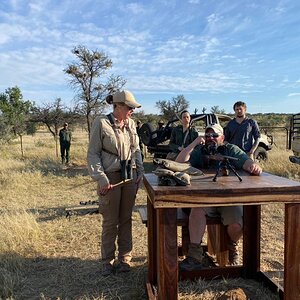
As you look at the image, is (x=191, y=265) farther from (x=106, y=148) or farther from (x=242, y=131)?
(x=242, y=131)

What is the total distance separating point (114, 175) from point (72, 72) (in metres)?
11.3

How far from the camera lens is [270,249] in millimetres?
4512

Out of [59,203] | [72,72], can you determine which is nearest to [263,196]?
[59,203]

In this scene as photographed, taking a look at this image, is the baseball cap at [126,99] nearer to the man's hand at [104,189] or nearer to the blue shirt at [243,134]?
the man's hand at [104,189]

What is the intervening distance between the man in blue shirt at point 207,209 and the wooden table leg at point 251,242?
0.09 m

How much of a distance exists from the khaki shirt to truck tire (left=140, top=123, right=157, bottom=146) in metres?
7.03

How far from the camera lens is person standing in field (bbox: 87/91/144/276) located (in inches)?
140

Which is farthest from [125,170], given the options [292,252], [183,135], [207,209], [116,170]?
[183,135]

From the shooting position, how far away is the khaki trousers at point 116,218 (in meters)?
3.69

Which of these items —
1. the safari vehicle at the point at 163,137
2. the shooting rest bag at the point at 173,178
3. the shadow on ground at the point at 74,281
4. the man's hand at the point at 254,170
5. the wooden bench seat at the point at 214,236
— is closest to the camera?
the shooting rest bag at the point at 173,178

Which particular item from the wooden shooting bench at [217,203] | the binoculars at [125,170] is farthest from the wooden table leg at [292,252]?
the binoculars at [125,170]

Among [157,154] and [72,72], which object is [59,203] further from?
[72,72]

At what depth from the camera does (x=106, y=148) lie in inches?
143

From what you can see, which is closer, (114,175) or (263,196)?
(263,196)
